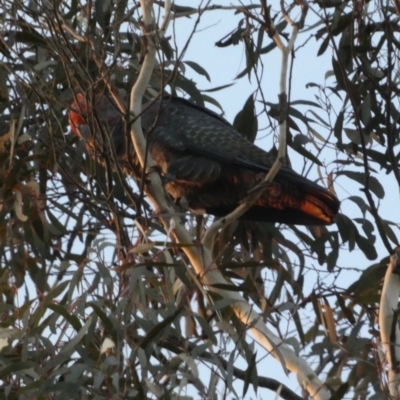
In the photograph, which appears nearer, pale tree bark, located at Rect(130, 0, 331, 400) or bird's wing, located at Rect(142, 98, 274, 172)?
pale tree bark, located at Rect(130, 0, 331, 400)

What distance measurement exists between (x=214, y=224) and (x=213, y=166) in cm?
77

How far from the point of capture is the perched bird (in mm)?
3328

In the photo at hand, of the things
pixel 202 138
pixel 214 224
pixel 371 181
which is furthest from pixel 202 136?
pixel 214 224

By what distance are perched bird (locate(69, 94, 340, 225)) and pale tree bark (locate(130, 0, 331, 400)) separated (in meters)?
0.43

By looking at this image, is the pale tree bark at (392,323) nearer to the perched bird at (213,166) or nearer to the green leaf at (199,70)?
the perched bird at (213,166)

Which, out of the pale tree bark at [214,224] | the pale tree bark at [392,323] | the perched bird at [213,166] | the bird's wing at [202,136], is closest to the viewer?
the pale tree bark at [392,323]

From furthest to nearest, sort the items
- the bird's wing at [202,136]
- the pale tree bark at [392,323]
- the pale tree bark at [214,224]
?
the bird's wing at [202,136], the pale tree bark at [214,224], the pale tree bark at [392,323]

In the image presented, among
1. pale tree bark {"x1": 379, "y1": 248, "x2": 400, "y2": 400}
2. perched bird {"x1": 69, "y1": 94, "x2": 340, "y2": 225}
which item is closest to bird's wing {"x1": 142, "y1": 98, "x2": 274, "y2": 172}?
perched bird {"x1": 69, "y1": 94, "x2": 340, "y2": 225}

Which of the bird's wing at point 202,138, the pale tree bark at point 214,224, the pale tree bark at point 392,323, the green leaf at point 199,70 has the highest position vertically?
the green leaf at point 199,70

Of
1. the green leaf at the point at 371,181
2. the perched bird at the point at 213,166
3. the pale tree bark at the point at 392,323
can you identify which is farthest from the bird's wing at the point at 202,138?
→ the pale tree bark at the point at 392,323

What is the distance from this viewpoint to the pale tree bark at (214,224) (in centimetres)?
261

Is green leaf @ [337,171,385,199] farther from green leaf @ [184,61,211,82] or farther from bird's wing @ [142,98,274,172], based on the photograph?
green leaf @ [184,61,211,82]

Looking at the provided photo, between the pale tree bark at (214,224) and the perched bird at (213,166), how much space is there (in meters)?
0.43

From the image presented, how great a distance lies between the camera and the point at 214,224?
279cm
